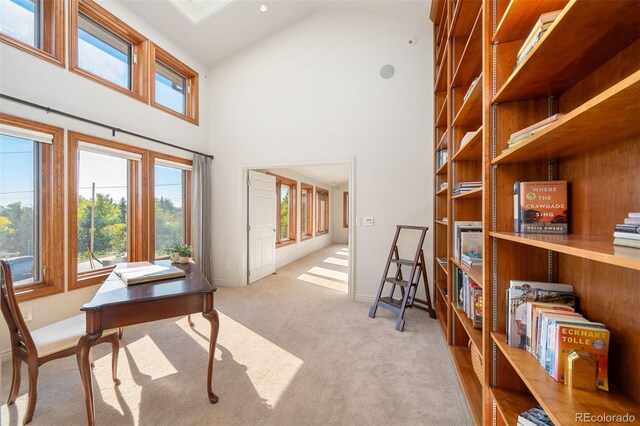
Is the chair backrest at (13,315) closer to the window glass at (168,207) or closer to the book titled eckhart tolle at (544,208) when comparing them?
the window glass at (168,207)

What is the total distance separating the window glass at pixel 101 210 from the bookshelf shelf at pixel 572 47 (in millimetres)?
3658

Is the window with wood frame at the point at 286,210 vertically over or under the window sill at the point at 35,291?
over

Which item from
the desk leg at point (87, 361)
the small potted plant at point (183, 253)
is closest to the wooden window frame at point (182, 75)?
the small potted plant at point (183, 253)

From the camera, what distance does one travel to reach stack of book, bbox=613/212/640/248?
2.27ft

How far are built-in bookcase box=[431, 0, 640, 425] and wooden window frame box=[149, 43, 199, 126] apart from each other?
3.77 meters

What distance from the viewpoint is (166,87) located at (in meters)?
3.79

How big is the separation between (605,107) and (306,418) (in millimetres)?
1937

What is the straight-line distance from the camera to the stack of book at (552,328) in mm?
902

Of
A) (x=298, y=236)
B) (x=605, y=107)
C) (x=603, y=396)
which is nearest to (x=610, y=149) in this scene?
(x=605, y=107)

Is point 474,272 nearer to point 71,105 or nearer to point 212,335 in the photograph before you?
point 212,335

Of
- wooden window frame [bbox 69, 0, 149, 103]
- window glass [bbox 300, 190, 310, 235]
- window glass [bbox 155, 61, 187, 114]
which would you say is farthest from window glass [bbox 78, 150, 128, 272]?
window glass [bbox 300, 190, 310, 235]

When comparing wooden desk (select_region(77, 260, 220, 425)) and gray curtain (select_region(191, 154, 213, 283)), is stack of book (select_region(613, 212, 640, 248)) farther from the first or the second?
gray curtain (select_region(191, 154, 213, 283))

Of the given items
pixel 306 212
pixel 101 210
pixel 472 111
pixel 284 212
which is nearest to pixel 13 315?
pixel 101 210

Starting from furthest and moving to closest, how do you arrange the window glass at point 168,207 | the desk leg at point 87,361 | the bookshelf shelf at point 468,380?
the window glass at point 168,207 < the bookshelf shelf at point 468,380 < the desk leg at point 87,361
